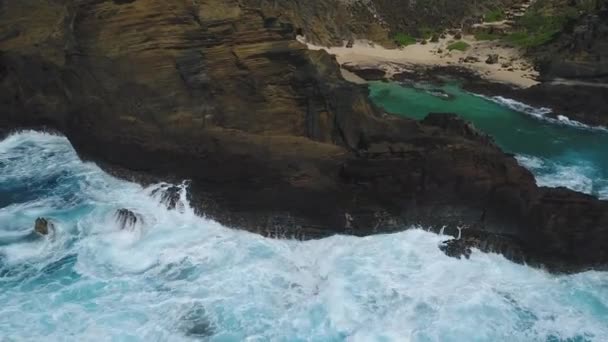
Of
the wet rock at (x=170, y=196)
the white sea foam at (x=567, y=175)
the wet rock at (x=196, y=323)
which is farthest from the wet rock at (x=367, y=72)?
the wet rock at (x=196, y=323)

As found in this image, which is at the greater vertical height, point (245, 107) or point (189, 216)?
point (245, 107)

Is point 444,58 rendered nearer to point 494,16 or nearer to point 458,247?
point 494,16

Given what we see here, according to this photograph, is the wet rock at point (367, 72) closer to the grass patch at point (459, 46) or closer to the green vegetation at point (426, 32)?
the grass patch at point (459, 46)

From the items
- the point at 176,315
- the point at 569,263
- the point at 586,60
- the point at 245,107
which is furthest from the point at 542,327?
the point at 586,60

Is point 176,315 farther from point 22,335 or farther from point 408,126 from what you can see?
point 408,126

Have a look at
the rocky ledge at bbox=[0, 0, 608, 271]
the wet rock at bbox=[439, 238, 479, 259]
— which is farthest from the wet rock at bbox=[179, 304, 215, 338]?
the wet rock at bbox=[439, 238, 479, 259]

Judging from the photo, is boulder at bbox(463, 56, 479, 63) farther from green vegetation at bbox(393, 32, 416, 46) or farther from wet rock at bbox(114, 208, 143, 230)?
wet rock at bbox(114, 208, 143, 230)
